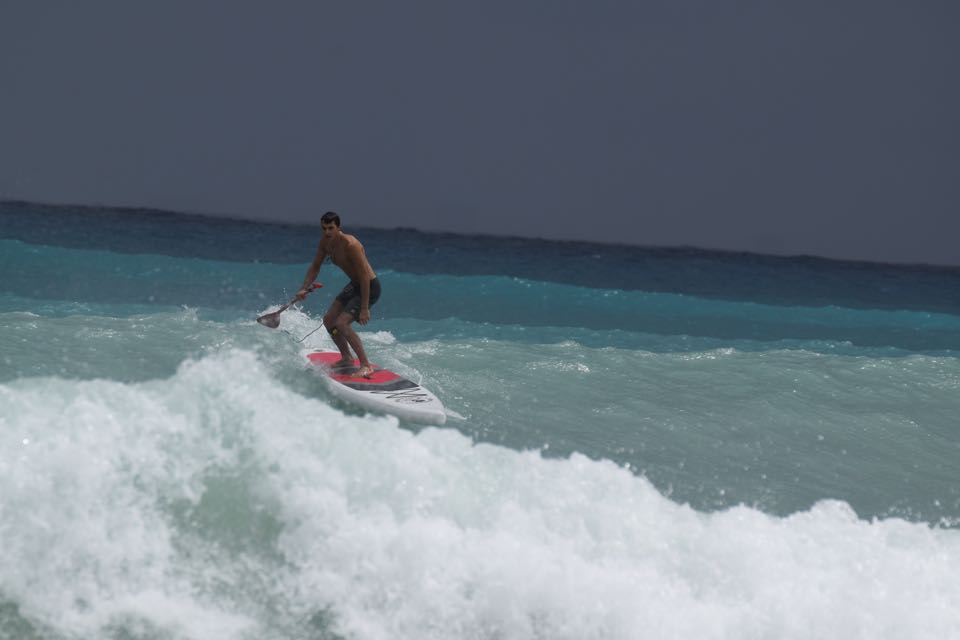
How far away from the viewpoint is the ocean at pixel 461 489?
162 inches

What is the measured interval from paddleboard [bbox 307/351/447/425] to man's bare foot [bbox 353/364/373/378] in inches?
0.7

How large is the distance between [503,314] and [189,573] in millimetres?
4988

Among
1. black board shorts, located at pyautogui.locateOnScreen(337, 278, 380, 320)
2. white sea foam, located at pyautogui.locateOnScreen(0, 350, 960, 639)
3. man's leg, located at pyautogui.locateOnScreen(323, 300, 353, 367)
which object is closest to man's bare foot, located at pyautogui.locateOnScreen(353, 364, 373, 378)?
man's leg, located at pyautogui.locateOnScreen(323, 300, 353, 367)

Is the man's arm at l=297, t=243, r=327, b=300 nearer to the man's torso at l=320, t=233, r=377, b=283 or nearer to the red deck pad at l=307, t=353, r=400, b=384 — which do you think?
the man's torso at l=320, t=233, r=377, b=283

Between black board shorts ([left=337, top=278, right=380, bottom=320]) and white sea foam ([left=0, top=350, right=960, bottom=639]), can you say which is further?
black board shorts ([left=337, top=278, right=380, bottom=320])

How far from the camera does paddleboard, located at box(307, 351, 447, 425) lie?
5285 mm

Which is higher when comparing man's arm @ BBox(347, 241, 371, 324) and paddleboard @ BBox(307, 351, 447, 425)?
man's arm @ BBox(347, 241, 371, 324)

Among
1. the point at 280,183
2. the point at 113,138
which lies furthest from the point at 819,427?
the point at 113,138

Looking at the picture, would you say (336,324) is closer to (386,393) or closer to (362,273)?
(362,273)

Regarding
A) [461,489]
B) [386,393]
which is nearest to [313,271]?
[386,393]

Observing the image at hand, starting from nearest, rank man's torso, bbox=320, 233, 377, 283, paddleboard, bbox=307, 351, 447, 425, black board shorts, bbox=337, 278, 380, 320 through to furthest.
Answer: paddleboard, bbox=307, 351, 447, 425 < man's torso, bbox=320, 233, 377, 283 < black board shorts, bbox=337, 278, 380, 320

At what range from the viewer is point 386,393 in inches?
214

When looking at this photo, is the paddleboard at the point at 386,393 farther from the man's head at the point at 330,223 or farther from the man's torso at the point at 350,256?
the man's head at the point at 330,223

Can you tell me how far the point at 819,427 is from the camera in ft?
21.0
